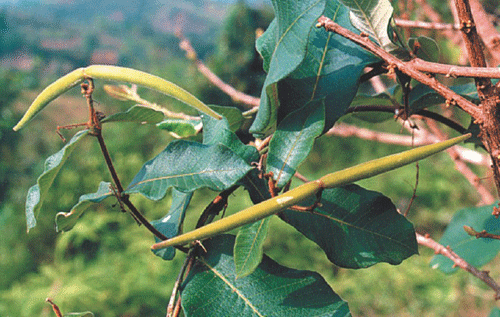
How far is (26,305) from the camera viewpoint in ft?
6.02

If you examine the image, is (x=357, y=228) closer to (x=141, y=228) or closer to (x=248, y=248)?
(x=248, y=248)

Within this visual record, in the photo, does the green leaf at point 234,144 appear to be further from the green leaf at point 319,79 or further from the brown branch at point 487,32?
the brown branch at point 487,32

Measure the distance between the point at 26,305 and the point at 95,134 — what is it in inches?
74.1

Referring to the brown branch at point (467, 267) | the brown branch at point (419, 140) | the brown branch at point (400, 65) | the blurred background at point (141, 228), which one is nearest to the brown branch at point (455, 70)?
the brown branch at point (400, 65)

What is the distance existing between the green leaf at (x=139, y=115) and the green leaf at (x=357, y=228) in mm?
121

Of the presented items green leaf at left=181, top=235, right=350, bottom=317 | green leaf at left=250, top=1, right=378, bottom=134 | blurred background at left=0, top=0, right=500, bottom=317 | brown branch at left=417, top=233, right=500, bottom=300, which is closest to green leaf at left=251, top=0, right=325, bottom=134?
green leaf at left=250, top=1, right=378, bottom=134

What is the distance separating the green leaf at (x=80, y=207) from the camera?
0.30 m

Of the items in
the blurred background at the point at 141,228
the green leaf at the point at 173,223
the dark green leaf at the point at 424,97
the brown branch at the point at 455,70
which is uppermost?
the brown branch at the point at 455,70

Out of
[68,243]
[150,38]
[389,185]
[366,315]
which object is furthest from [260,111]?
[150,38]

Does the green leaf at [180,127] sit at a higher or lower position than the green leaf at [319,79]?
lower

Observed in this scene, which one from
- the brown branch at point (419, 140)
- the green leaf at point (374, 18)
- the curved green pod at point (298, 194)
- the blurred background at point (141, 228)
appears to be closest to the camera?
the curved green pod at point (298, 194)

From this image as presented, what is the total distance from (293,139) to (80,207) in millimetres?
159

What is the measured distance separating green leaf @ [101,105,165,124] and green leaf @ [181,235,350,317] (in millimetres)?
111

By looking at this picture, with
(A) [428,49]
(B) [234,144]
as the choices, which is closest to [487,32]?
(A) [428,49]
